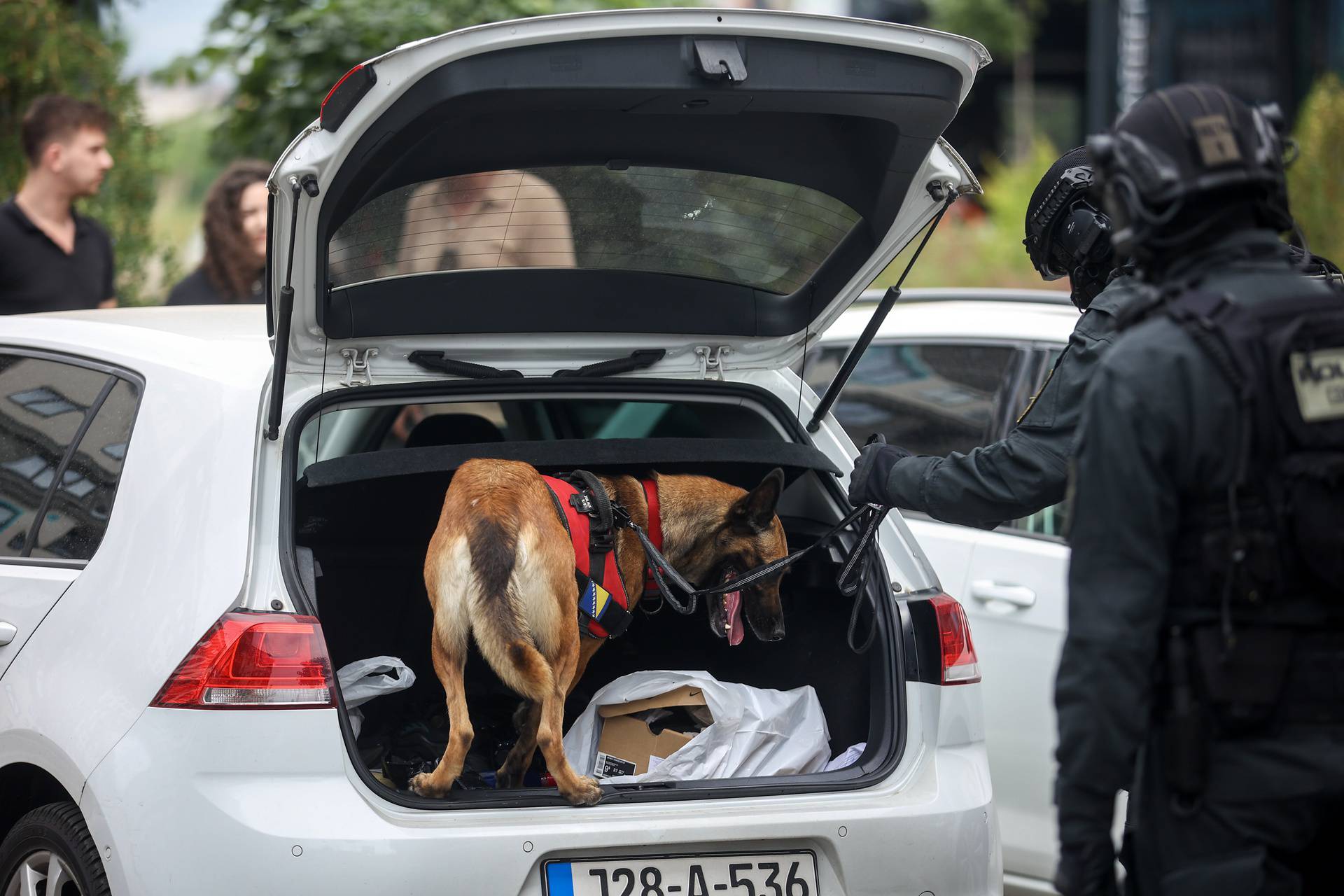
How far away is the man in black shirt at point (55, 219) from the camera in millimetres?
5461

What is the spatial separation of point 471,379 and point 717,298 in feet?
2.25

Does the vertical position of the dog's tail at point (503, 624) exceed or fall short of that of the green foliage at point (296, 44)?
it falls short

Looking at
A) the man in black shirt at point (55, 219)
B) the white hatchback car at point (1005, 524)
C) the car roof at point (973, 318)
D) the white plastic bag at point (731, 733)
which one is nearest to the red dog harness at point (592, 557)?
the white plastic bag at point (731, 733)

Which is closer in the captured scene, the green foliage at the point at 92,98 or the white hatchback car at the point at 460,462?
the white hatchback car at the point at 460,462

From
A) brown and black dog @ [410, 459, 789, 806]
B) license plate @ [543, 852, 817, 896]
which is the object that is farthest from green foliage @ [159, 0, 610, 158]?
license plate @ [543, 852, 817, 896]

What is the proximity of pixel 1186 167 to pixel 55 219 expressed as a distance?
484 cm

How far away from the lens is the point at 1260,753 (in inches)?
81.9

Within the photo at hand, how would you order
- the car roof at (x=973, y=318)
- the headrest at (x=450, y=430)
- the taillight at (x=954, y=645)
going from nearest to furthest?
the taillight at (x=954, y=645) < the headrest at (x=450, y=430) < the car roof at (x=973, y=318)

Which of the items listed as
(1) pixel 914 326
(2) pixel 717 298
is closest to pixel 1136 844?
(2) pixel 717 298

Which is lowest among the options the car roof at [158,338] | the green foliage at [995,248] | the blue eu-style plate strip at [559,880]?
the green foliage at [995,248]

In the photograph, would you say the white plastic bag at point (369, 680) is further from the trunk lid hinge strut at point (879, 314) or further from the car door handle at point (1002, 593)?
the car door handle at point (1002, 593)

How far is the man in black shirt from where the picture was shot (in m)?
5.46

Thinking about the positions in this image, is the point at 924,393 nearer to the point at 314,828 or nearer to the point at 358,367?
the point at 358,367

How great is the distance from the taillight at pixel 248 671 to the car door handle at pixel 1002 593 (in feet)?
7.15
